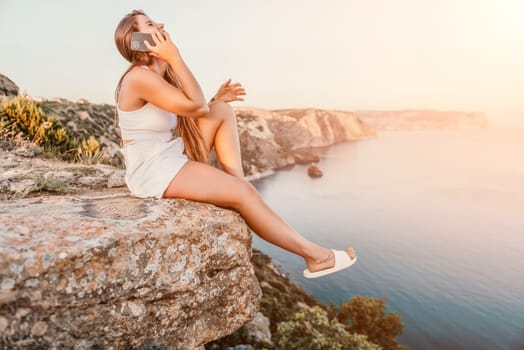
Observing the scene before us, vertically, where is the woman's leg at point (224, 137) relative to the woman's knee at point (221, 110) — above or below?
below

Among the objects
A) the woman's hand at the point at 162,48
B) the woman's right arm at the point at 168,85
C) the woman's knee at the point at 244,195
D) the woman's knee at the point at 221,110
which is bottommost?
the woman's knee at the point at 244,195

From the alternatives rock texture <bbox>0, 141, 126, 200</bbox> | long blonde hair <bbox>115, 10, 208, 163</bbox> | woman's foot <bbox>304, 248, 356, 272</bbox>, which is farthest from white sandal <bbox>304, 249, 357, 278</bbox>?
rock texture <bbox>0, 141, 126, 200</bbox>

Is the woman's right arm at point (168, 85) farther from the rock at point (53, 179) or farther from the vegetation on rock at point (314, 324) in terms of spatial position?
the vegetation on rock at point (314, 324)

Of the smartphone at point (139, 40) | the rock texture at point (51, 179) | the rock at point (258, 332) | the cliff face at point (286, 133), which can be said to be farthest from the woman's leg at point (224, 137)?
the cliff face at point (286, 133)

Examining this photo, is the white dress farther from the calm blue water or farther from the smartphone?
the calm blue water

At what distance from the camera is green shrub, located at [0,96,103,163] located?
21.3ft

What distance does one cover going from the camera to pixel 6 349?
6.30 ft

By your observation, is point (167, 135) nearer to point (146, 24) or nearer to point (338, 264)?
point (146, 24)

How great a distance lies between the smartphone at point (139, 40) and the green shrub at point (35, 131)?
412cm

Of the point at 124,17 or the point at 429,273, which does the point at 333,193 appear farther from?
the point at 124,17

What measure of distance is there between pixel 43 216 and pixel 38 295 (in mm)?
721

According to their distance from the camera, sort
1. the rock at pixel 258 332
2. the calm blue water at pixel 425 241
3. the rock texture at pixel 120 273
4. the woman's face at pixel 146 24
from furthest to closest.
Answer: the calm blue water at pixel 425 241, the rock at pixel 258 332, the woman's face at pixel 146 24, the rock texture at pixel 120 273

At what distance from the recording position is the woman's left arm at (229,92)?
3.95 metres

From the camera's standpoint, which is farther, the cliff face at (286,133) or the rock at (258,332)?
the cliff face at (286,133)
